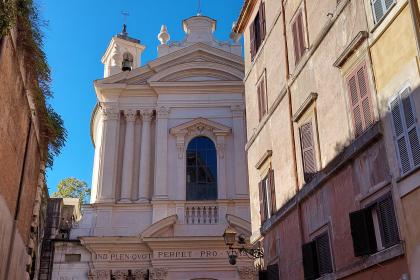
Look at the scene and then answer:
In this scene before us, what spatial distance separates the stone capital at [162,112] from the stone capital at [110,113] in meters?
1.62

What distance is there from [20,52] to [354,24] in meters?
5.56

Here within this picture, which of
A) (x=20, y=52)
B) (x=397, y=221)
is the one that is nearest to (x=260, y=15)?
(x=20, y=52)

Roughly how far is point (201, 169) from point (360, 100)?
47.9 feet

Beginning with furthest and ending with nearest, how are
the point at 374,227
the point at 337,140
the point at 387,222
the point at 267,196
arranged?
the point at 267,196
the point at 337,140
the point at 374,227
the point at 387,222

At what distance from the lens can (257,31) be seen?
1404 cm

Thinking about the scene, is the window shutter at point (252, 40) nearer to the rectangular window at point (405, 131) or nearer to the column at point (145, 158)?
the rectangular window at point (405, 131)

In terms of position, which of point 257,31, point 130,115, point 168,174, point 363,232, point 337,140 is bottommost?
point 363,232

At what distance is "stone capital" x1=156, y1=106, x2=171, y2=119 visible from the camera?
74.8 ft

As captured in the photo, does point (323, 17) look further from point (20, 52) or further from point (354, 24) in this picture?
point (20, 52)

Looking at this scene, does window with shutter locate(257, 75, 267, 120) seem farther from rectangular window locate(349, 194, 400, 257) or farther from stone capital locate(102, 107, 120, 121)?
stone capital locate(102, 107, 120, 121)

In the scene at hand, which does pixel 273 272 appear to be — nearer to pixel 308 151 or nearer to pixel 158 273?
pixel 308 151

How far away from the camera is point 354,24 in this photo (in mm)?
8281

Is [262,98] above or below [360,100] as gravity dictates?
above

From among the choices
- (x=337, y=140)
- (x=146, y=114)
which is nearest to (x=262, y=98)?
(x=337, y=140)
